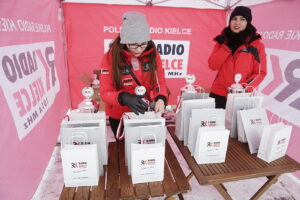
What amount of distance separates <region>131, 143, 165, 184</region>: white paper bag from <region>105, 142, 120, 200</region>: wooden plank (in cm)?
11

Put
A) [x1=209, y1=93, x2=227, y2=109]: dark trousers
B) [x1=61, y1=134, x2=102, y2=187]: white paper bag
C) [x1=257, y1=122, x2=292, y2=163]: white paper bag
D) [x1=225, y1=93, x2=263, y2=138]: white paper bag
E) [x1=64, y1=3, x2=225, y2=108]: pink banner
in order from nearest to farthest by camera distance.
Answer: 1. [x1=61, y1=134, x2=102, y2=187]: white paper bag
2. [x1=257, y1=122, x2=292, y2=163]: white paper bag
3. [x1=225, y1=93, x2=263, y2=138]: white paper bag
4. [x1=209, y1=93, x2=227, y2=109]: dark trousers
5. [x1=64, y1=3, x2=225, y2=108]: pink banner

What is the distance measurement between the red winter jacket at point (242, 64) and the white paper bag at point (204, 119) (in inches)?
32.5

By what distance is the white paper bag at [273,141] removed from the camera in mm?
1357

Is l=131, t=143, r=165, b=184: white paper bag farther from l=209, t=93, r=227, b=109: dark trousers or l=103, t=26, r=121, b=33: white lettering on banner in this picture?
l=103, t=26, r=121, b=33: white lettering on banner

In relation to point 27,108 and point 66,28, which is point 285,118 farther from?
point 66,28

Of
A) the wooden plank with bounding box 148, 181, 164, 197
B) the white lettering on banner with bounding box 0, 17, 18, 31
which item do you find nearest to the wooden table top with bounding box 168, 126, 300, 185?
the wooden plank with bounding box 148, 181, 164, 197

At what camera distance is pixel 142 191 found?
1.15 metres

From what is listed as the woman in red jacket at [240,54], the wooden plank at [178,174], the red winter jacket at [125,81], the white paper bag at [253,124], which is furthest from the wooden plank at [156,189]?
the woman in red jacket at [240,54]

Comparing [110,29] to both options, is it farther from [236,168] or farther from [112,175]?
[236,168]

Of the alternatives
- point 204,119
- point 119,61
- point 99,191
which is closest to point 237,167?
point 204,119

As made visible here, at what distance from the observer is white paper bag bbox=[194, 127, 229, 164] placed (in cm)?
129

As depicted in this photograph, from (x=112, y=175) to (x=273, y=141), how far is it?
105cm

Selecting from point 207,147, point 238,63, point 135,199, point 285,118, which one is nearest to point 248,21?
point 238,63

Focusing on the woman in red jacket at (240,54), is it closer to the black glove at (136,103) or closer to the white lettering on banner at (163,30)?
the black glove at (136,103)
